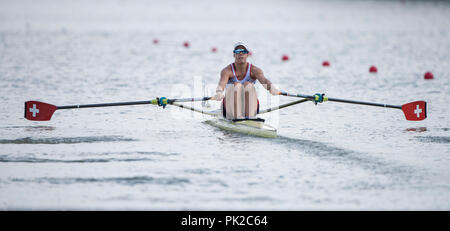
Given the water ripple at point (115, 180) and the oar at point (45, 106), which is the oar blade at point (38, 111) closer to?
the oar at point (45, 106)

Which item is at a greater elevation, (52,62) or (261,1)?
(261,1)

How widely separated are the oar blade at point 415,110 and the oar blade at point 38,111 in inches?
194

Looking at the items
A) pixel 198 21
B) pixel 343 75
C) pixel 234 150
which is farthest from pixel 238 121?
pixel 198 21

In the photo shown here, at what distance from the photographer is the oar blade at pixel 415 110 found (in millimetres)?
10055

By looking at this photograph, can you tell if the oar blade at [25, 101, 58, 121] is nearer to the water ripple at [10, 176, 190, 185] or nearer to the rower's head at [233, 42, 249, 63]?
the rower's head at [233, 42, 249, 63]

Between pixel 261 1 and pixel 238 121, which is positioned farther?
pixel 261 1

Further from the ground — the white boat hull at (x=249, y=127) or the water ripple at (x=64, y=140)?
the white boat hull at (x=249, y=127)

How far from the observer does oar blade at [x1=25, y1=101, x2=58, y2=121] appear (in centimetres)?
1001

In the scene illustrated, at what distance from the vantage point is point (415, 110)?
10102 millimetres

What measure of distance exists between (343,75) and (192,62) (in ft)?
15.4

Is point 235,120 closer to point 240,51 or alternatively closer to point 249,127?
point 249,127

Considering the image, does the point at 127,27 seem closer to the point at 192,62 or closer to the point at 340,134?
the point at 192,62

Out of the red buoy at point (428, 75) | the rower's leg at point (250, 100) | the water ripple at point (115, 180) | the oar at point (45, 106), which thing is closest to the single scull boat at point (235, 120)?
the oar at point (45, 106)

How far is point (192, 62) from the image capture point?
765 inches
